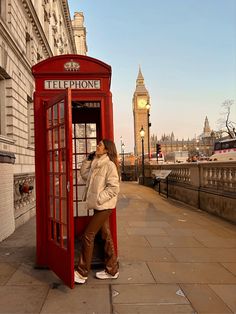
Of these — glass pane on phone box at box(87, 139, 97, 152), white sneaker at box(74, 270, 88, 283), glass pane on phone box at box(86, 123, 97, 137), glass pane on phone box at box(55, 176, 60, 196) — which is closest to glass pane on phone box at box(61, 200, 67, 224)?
glass pane on phone box at box(55, 176, 60, 196)

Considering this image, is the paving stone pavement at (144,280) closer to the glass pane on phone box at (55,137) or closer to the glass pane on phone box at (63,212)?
the glass pane on phone box at (63,212)

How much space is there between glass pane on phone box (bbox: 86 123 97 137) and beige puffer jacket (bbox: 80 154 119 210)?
189cm

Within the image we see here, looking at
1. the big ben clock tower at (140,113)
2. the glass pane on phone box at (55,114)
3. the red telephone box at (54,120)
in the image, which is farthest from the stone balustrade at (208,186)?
the big ben clock tower at (140,113)

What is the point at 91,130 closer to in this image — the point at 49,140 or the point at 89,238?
the point at 49,140

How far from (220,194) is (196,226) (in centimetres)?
183

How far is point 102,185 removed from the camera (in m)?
4.79

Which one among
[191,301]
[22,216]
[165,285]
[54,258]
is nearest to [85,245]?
[54,258]

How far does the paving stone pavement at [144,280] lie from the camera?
402cm

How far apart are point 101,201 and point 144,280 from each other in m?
1.30

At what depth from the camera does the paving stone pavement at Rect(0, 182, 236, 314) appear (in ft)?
13.2

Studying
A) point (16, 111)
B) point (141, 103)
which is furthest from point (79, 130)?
point (141, 103)

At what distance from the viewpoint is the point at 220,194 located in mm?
10727

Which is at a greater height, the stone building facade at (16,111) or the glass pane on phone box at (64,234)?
the stone building facade at (16,111)

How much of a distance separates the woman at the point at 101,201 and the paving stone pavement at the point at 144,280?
0.65 feet
